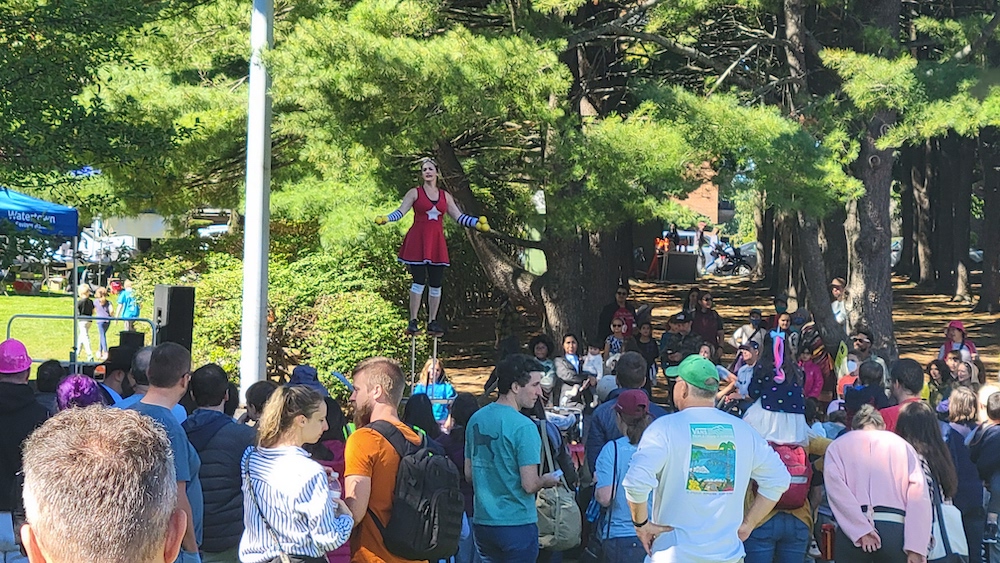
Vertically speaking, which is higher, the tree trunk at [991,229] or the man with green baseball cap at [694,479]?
the tree trunk at [991,229]

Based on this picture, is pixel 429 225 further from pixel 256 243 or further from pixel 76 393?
pixel 76 393

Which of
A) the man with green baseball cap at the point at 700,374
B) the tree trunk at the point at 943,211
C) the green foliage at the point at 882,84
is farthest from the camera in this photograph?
the tree trunk at the point at 943,211

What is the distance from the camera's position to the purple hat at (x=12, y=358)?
5467mm

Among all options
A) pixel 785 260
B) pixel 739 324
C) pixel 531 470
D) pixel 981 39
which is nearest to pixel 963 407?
pixel 531 470

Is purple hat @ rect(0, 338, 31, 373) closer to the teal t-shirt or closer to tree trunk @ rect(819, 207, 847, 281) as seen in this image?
the teal t-shirt

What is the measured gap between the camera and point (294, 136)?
14.1m

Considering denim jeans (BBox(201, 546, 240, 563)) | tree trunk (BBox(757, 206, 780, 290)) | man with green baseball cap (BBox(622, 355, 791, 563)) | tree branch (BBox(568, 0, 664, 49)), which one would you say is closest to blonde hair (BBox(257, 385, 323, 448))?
denim jeans (BBox(201, 546, 240, 563))

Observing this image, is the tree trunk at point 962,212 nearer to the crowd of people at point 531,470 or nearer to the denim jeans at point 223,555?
the crowd of people at point 531,470

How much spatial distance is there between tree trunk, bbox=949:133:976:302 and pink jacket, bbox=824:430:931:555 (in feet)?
73.0

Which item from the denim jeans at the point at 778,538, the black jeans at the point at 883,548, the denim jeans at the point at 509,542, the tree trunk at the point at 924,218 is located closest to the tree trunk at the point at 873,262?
the denim jeans at the point at 778,538

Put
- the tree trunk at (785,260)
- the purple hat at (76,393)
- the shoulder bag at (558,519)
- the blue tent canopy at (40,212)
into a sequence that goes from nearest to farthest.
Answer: the purple hat at (76,393) → the shoulder bag at (558,519) → the blue tent canopy at (40,212) → the tree trunk at (785,260)

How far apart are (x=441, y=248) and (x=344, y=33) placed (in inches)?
88.6

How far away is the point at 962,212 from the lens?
27188mm

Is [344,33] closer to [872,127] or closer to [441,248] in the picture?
[441,248]
